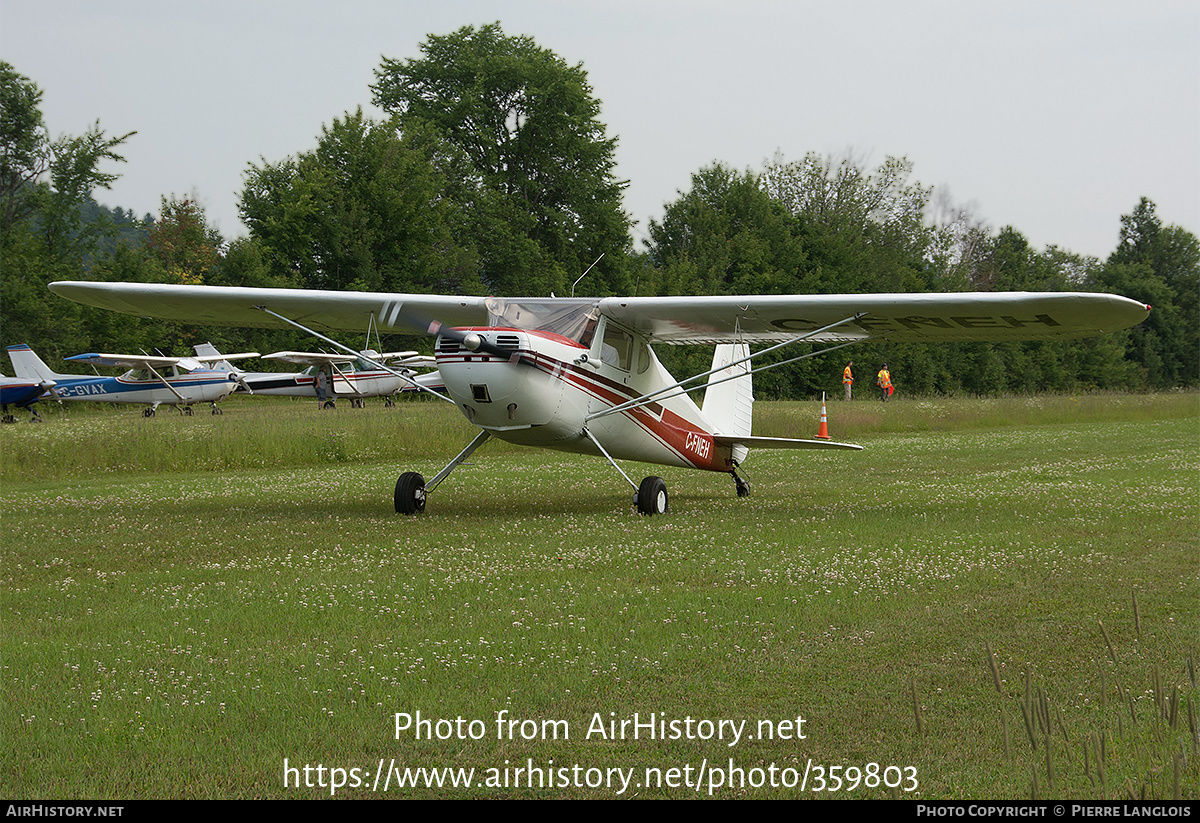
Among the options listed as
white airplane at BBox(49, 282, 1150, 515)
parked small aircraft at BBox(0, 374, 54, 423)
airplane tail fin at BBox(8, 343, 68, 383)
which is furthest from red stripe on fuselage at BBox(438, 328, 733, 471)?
parked small aircraft at BBox(0, 374, 54, 423)

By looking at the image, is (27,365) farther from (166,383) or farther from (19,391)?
(166,383)

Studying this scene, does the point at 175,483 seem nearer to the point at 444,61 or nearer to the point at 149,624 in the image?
the point at 149,624

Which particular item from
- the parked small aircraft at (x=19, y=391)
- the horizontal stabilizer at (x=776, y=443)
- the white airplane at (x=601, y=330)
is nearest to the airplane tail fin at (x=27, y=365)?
the parked small aircraft at (x=19, y=391)

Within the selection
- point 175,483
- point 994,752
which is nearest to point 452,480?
point 175,483

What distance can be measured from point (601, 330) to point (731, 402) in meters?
4.21

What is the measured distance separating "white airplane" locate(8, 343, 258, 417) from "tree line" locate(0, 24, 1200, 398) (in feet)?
28.1

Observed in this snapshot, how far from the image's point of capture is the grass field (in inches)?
137

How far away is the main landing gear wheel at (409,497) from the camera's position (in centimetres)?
1142

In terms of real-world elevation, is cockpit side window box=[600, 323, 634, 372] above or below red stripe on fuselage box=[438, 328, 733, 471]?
above

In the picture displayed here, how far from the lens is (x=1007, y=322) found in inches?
447

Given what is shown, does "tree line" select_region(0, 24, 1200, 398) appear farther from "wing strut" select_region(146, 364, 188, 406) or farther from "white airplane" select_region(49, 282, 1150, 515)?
"white airplane" select_region(49, 282, 1150, 515)

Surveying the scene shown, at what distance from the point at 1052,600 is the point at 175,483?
13.5 m

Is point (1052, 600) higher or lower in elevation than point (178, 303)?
lower

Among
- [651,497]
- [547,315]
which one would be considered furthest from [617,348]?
[651,497]
